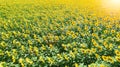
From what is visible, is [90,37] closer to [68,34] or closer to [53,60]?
[68,34]

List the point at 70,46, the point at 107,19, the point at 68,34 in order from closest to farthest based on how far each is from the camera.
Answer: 1. the point at 70,46
2. the point at 68,34
3. the point at 107,19

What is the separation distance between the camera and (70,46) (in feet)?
26.5

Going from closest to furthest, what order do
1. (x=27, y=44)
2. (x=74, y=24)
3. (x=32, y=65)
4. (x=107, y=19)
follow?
(x=32, y=65), (x=27, y=44), (x=74, y=24), (x=107, y=19)

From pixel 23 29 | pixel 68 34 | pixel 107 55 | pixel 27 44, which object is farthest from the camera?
pixel 23 29

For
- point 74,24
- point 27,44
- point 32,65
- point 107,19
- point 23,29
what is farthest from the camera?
point 107,19

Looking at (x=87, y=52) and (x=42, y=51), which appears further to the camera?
(x=42, y=51)

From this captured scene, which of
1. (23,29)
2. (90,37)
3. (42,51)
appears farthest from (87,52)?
(23,29)

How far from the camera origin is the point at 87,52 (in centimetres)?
735

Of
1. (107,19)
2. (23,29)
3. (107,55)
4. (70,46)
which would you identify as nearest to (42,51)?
(70,46)

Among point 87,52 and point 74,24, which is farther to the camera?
point 74,24

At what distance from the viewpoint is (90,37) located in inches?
360

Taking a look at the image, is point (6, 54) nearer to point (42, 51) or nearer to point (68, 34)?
point (42, 51)

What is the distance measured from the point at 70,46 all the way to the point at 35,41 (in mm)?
1323

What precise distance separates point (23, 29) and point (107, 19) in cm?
375
